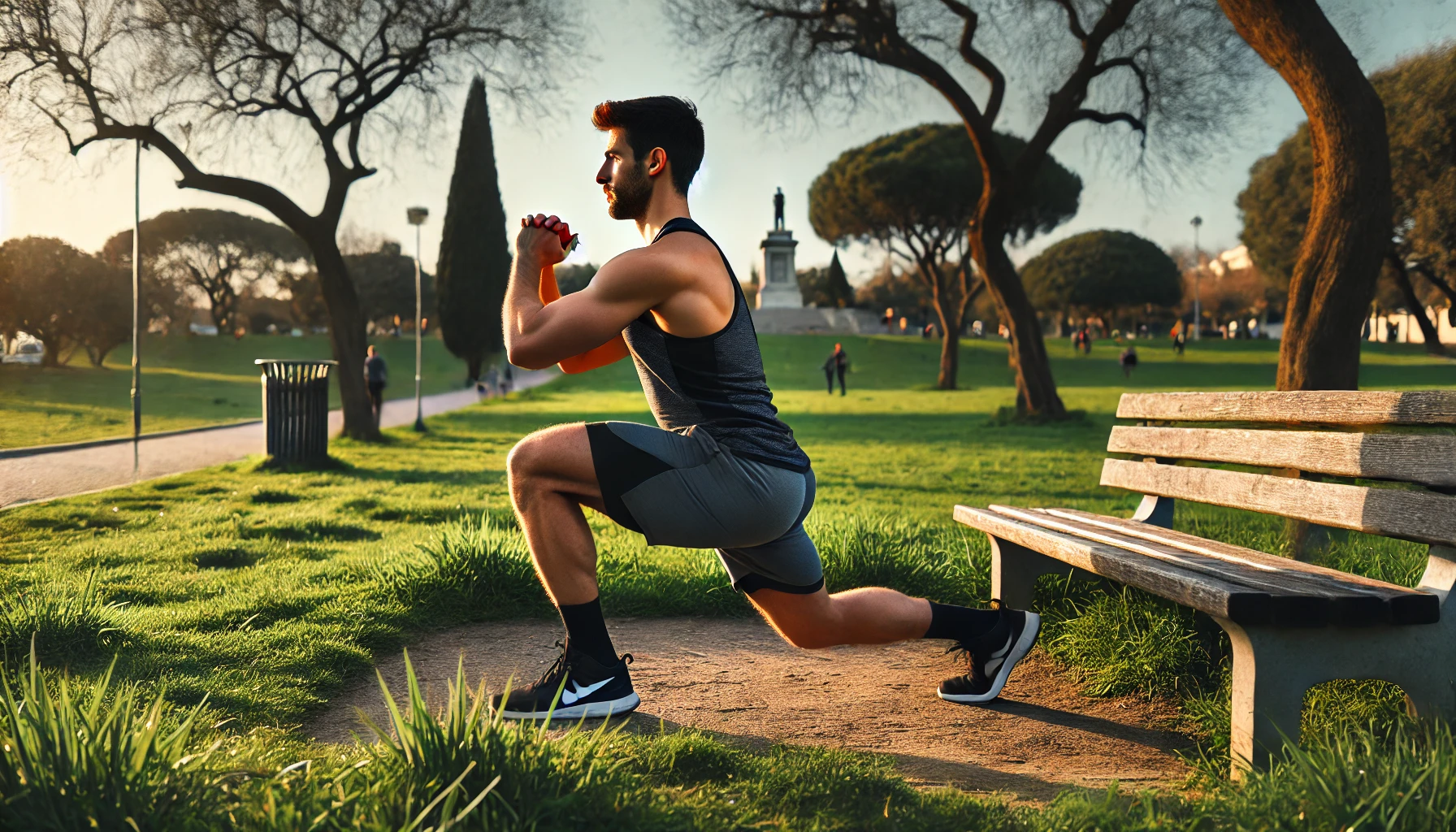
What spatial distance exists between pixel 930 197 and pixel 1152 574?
120ft

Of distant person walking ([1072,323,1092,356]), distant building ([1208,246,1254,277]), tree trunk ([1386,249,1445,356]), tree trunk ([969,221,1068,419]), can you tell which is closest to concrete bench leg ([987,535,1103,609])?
tree trunk ([969,221,1068,419])

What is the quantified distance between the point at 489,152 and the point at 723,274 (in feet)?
95.5

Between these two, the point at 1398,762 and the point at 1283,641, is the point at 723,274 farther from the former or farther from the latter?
the point at 1398,762

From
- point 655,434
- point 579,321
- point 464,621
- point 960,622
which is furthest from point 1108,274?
point 579,321

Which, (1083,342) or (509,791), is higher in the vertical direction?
(1083,342)

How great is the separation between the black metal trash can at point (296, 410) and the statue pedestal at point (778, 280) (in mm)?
47545

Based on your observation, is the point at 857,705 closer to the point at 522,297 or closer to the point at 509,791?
the point at 509,791

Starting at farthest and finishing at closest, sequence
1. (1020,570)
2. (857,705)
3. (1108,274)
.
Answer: (1108,274) < (1020,570) < (857,705)

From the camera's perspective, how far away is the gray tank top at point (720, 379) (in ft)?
8.60

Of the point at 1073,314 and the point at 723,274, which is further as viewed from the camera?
the point at 1073,314

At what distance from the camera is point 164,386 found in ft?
111

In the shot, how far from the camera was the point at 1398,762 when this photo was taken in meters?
2.10

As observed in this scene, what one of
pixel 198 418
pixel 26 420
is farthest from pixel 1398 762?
pixel 198 418

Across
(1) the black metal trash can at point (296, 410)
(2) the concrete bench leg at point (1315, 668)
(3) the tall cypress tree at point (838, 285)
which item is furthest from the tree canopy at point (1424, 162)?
(3) the tall cypress tree at point (838, 285)
